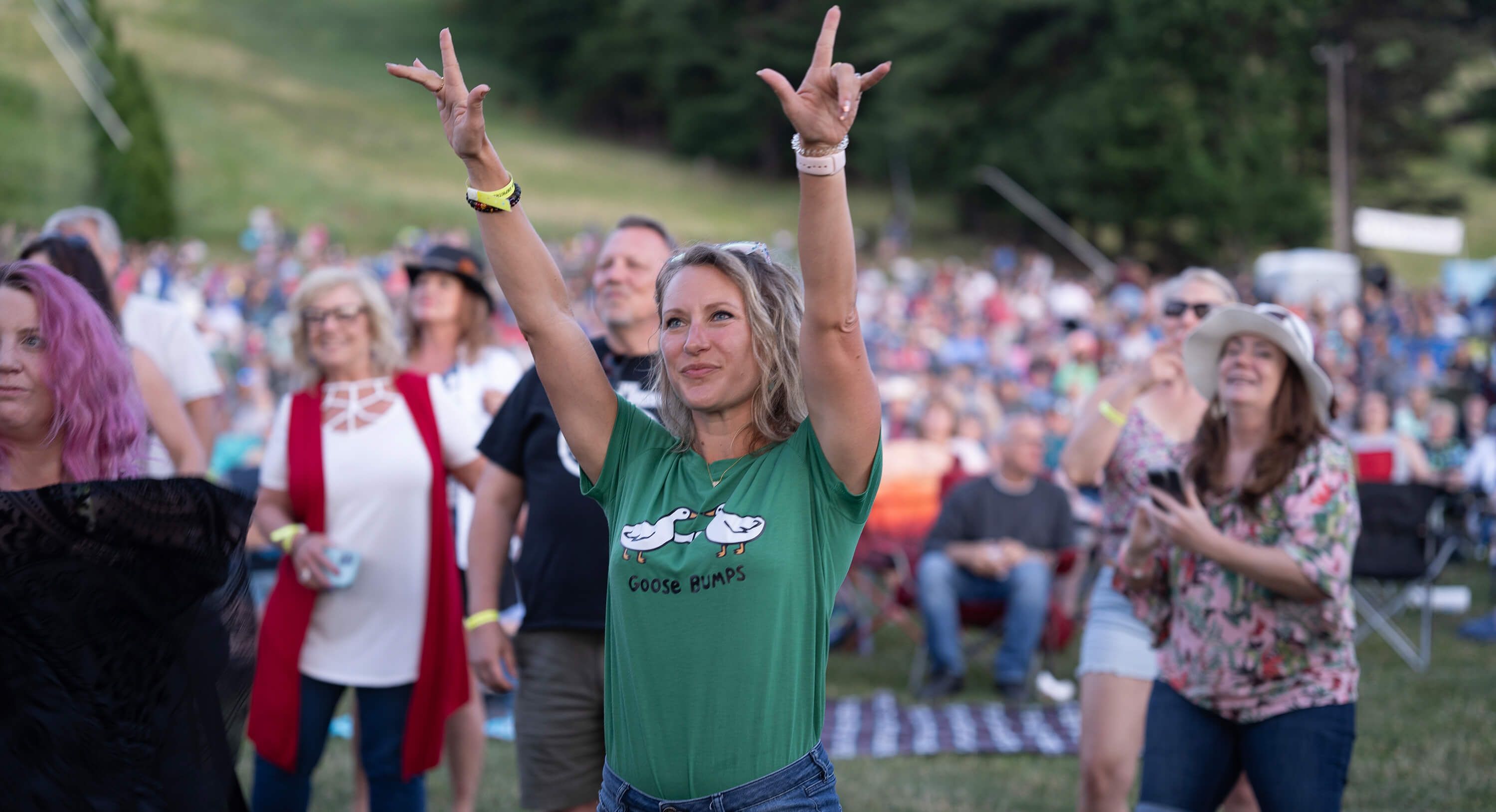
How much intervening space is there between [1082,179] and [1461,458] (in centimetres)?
3774

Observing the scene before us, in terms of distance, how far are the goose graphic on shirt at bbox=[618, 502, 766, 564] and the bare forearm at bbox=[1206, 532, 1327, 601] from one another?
159 centimetres

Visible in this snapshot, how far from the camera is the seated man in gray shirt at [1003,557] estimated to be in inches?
322

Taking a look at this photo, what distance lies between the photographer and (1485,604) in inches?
408

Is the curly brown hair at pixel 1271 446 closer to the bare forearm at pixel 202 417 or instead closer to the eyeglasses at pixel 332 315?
the eyeglasses at pixel 332 315

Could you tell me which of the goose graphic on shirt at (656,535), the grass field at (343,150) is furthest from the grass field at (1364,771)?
the grass field at (343,150)

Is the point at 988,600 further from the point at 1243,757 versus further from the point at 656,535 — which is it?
the point at 656,535

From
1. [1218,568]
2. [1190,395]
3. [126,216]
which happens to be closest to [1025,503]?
[1190,395]

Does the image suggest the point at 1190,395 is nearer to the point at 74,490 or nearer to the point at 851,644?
the point at 74,490

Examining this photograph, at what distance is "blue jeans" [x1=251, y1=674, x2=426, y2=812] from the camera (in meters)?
4.02

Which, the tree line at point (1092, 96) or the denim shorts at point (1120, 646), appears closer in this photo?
the denim shorts at point (1120, 646)

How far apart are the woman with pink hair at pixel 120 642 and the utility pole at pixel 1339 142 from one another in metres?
38.8

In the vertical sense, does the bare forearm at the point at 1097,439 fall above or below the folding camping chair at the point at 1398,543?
above

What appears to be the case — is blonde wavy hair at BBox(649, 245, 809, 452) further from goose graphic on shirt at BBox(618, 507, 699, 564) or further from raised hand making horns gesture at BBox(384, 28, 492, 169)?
raised hand making horns gesture at BBox(384, 28, 492, 169)

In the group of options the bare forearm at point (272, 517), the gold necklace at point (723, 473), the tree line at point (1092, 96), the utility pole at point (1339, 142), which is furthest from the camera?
the tree line at point (1092, 96)
